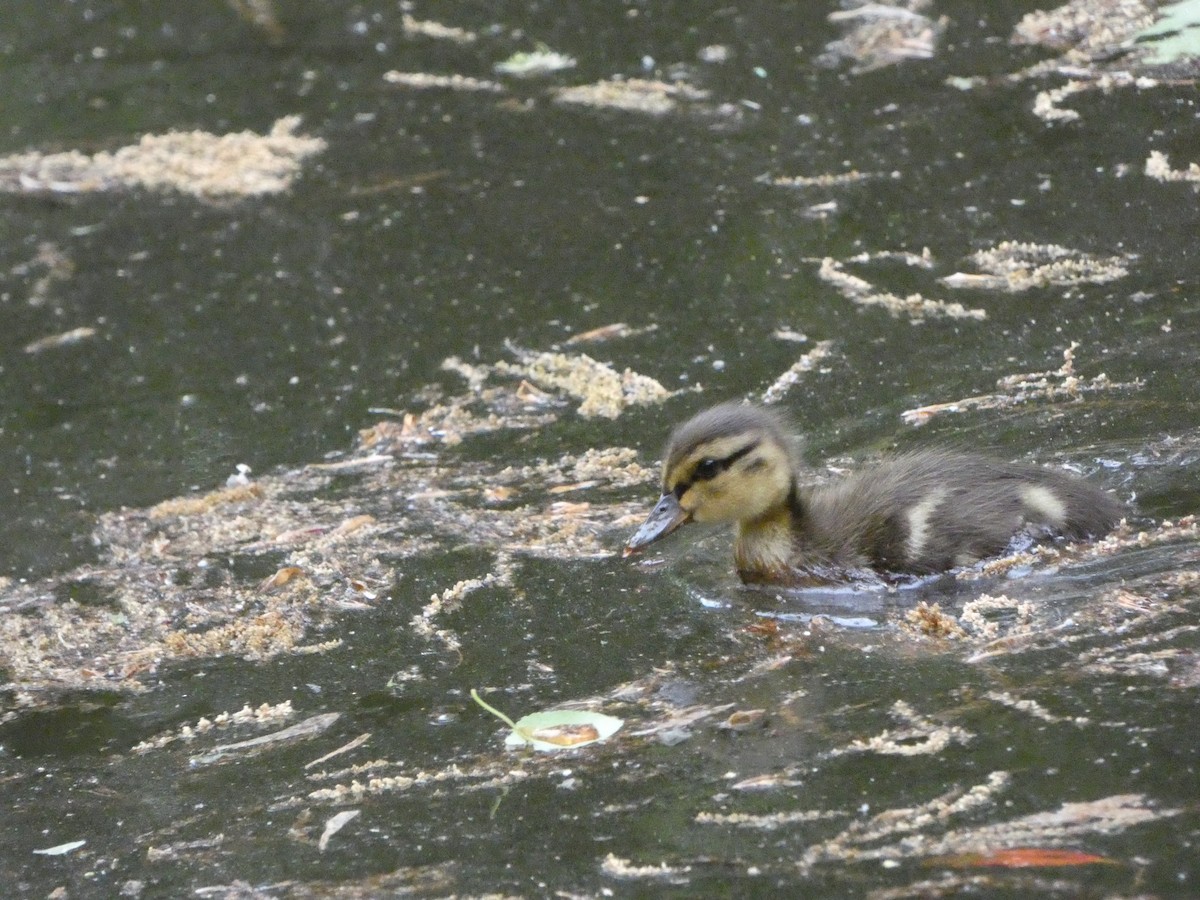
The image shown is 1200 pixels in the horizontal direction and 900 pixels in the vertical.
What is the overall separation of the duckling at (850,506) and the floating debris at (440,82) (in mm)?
4393

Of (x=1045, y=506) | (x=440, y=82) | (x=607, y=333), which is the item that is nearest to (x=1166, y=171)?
(x=607, y=333)

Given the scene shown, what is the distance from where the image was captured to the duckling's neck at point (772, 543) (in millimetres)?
3982

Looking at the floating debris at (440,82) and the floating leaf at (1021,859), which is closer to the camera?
the floating leaf at (1021,859)

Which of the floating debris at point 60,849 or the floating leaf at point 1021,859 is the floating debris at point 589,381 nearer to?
the floating debris at point 60,849

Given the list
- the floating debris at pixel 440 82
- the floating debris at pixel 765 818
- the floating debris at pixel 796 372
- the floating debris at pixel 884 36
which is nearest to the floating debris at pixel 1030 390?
the floating debris at pixel 796 372

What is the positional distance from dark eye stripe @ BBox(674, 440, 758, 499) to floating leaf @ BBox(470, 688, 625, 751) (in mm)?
825

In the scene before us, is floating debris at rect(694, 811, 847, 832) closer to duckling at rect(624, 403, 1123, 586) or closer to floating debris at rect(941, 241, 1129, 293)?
duckling at rect(624, 403, 1123, 586)

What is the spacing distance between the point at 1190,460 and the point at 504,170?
155 inches

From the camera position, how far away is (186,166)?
7.82 m

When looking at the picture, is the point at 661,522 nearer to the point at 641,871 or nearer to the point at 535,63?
the point at 641,871

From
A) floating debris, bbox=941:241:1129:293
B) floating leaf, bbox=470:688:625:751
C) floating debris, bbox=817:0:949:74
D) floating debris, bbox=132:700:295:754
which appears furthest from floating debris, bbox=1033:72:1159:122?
floating debris, bbox=132:700:295:754

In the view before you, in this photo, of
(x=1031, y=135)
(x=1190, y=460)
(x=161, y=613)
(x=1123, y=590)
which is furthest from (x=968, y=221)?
(x=161, y=613)

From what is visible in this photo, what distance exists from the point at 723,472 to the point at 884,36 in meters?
4.06

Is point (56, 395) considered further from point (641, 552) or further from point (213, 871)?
point (213, 871)
